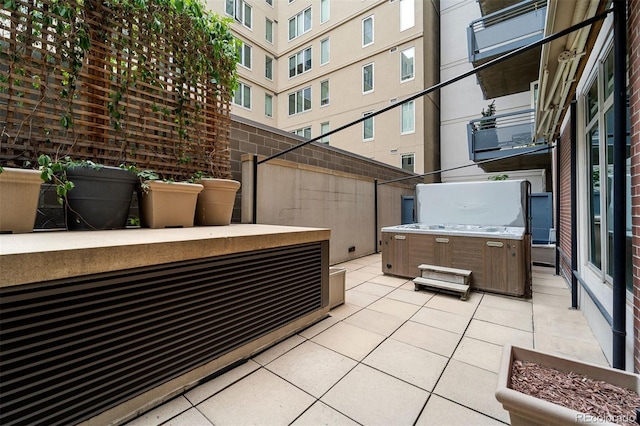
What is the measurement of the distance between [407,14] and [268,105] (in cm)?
675

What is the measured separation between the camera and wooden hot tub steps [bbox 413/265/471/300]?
3.15m

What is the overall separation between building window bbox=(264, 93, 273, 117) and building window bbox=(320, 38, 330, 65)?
117 inches

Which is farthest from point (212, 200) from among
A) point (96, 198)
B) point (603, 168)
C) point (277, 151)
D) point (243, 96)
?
point (243, 96)

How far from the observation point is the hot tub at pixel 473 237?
126 inches

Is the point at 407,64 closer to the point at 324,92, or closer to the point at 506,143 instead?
the point at 324,92

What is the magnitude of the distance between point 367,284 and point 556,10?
3.13m

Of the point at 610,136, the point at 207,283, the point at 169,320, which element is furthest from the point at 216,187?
the point at 610,136

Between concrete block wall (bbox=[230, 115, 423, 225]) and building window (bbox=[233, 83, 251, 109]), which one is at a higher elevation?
building window (bbox=[233, 83, 251, 109])

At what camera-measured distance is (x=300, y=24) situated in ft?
39.7

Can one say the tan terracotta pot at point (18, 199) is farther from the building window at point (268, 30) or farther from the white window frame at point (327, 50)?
the building window at point (268, 30)

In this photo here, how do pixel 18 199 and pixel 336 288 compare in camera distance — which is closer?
pixel 18 199

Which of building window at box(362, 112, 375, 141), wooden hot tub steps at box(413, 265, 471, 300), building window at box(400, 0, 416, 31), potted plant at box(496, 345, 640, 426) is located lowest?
wooden hot tub steps at box(413, 265, 471, 300)

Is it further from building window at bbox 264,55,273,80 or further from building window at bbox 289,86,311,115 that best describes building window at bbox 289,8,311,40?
building window at bbox 289,86,311,115

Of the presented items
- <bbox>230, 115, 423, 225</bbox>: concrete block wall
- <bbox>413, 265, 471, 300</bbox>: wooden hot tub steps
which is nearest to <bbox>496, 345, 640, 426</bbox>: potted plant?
<bbox>413, 265, 471, 300</bbox>: wooden hot tub steps
